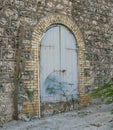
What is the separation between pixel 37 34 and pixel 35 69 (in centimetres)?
90

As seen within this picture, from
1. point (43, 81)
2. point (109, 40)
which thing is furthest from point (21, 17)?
point (109, 40)

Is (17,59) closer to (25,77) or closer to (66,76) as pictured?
(25,77)

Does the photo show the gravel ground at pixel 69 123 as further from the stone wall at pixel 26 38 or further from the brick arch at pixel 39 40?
the brick arch at pixel 39 40

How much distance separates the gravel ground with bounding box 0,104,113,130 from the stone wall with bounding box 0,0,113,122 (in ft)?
1.41

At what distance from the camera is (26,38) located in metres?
7.58

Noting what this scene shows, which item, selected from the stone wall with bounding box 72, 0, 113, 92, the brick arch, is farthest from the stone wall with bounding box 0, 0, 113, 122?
the brick arch

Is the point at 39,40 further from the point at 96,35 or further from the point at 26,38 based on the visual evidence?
the point at 96,35

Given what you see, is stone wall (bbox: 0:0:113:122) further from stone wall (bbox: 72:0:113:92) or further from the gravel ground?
the gravel ground

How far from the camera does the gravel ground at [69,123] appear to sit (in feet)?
20.7

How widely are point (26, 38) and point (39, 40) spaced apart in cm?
41

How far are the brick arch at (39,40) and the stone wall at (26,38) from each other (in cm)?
10

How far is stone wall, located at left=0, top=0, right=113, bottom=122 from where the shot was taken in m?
7.11

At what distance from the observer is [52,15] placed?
8.28 metres

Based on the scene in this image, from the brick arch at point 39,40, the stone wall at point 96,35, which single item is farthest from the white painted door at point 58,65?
the stone wall at point 96,35
